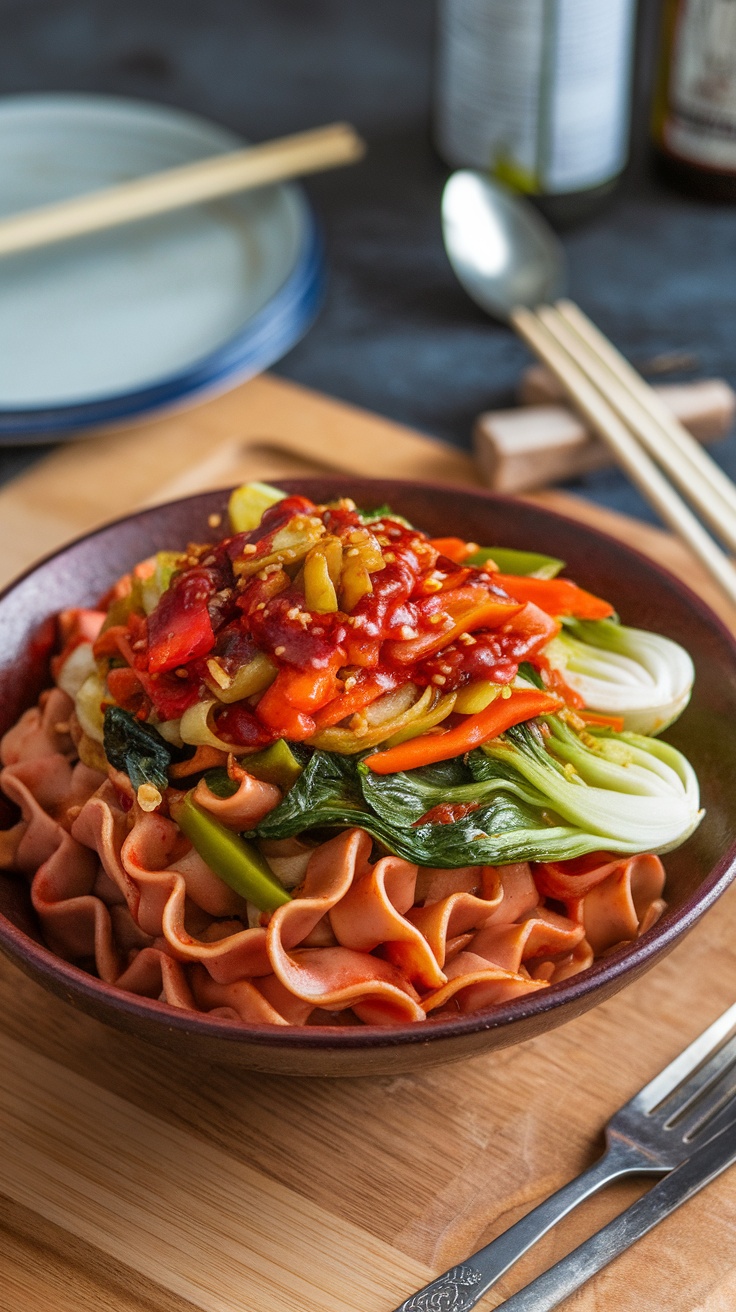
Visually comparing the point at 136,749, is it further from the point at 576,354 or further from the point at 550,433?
the point at 576,354

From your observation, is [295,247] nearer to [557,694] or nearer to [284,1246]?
[557,694]

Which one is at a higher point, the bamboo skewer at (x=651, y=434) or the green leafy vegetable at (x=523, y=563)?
the green leafy vegetable at (x=523, y=563)

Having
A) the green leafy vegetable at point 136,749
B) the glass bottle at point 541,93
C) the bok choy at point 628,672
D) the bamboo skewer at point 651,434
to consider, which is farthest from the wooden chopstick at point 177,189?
the bok choy at point 628,672

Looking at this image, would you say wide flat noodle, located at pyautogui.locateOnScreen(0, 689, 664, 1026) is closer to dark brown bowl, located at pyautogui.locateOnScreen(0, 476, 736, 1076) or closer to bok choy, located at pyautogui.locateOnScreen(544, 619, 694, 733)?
dark brown bowl, located at pyautogui.locateOnScreen(0, 476, 736, 1076)

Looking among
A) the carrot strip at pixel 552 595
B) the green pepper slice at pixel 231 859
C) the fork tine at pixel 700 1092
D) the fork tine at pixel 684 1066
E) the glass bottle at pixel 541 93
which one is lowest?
the fork tine at pixel 684 1066

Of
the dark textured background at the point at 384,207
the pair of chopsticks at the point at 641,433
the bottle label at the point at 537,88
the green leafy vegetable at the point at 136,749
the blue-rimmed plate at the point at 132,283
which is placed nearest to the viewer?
the green leafy vegetable at the point at 136,749

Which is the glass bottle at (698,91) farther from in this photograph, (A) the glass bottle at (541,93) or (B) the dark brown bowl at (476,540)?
(B) the dark brown bowl at (476,540)

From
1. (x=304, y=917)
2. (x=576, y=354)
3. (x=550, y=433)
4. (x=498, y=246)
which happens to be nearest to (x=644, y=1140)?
(x=304, y=917)

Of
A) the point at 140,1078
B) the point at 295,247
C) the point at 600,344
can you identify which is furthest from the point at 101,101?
the point at 140,1078
